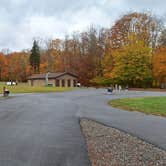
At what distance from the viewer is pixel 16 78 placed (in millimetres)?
82000

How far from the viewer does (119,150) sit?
6.95 m

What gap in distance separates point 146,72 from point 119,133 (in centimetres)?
4523

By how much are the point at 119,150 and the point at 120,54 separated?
4819 cm

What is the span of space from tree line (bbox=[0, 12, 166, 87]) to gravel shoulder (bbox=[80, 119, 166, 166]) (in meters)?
42.4

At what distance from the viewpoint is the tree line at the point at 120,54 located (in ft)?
175

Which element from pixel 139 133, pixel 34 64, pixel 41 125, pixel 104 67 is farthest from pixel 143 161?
pixel 34 64

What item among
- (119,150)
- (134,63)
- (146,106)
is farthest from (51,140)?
(134,63)

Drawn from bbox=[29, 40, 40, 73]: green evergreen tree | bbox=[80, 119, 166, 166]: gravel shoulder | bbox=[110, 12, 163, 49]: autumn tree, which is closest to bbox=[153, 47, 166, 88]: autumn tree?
bbox=[110, 12, 163, 49]: autumn tree

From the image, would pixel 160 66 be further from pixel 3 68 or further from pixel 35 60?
pixel 3 68

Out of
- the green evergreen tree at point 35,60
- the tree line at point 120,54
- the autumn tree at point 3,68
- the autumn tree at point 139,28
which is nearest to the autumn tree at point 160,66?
the tree line at point 120,54

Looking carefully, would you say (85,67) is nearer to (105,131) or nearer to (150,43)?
(150,43)

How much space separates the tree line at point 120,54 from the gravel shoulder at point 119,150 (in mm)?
42387

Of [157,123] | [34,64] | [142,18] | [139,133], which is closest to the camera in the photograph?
[139,133]

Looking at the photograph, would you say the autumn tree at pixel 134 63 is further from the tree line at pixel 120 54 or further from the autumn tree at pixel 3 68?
the autumn tree at pixel 3 68
